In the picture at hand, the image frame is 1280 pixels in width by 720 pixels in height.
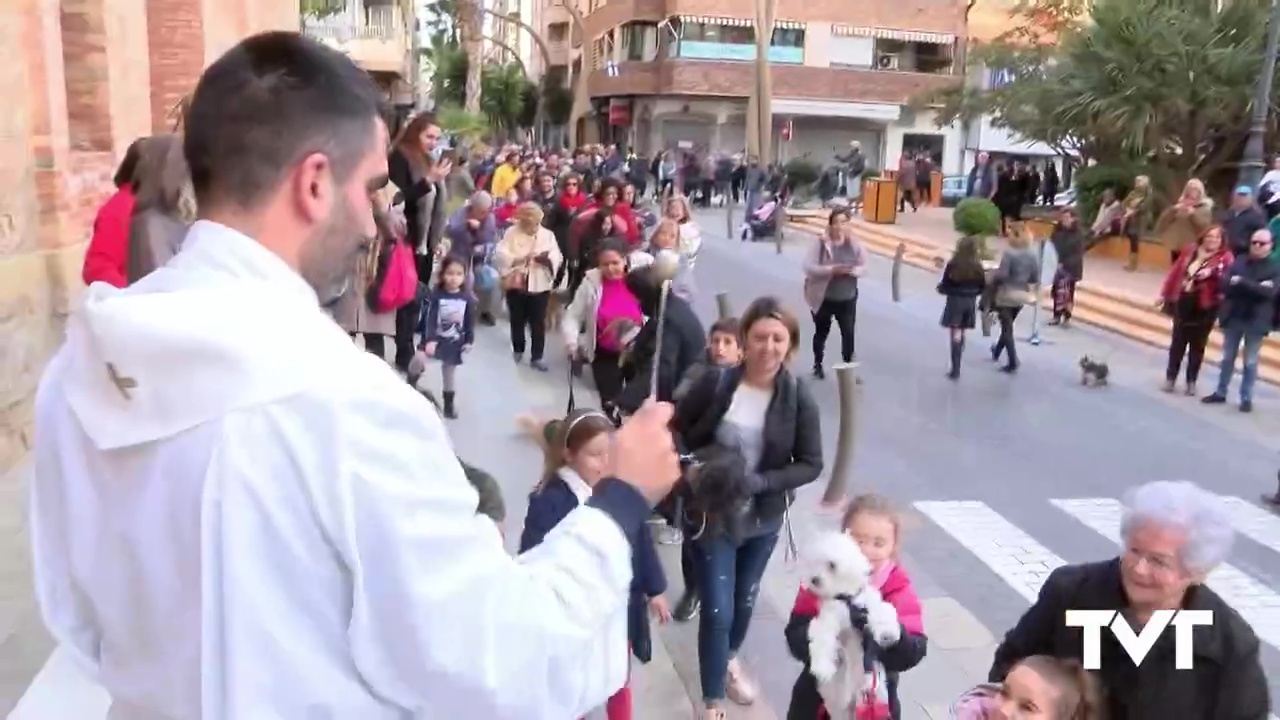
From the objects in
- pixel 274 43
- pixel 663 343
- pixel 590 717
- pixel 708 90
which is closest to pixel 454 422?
pixel 663 343

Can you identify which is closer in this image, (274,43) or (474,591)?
(474,591)

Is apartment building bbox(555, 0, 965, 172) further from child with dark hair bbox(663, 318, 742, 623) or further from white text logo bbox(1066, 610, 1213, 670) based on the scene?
white text logo bbox(1066, 610, 1213, 670)

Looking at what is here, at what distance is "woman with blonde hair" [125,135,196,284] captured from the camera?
4344mm

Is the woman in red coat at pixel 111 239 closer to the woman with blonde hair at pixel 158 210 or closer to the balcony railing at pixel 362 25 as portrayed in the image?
the woman with blonde hair at pixel 158 210

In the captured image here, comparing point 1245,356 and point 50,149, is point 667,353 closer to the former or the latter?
point 50,149

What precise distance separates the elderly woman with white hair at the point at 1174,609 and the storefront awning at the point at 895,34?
4337 centimetres

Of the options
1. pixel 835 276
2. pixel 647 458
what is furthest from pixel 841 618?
pixel 835 276

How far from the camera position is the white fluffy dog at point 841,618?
333cm

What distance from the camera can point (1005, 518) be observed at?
7.11 meters

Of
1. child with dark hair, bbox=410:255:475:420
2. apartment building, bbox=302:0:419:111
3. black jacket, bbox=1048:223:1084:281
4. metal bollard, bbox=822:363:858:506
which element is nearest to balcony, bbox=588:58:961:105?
apartment building, bbox=302:0:419:111

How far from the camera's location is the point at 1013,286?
1139 centimetres

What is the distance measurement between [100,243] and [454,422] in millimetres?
3705

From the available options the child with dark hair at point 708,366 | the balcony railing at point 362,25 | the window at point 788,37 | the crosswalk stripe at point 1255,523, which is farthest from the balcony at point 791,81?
the child with dark hair at point 708,366

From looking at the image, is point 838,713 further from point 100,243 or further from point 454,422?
point 454,422
